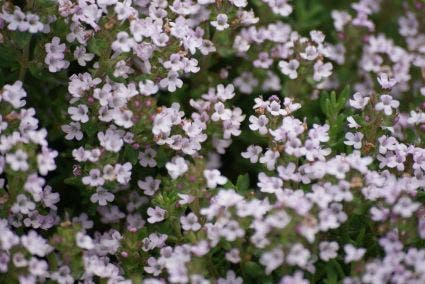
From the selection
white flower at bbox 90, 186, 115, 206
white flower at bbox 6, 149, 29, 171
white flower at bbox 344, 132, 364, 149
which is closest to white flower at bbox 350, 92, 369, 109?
white flower at bbox 344, 132, 364, 149

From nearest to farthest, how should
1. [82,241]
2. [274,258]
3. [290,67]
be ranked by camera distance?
[274,258]
[82,241]
[290,67]

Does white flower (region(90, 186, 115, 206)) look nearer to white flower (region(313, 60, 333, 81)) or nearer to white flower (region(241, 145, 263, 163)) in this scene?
white flower (region(241, 145, 263, 163))

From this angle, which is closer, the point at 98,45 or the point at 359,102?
the point at 98,45

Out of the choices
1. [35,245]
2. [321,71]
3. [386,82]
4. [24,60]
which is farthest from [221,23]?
[35,245]

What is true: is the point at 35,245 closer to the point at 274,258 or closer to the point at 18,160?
the point at 18,160

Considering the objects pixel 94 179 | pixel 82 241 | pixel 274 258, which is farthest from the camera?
pixel 94 179

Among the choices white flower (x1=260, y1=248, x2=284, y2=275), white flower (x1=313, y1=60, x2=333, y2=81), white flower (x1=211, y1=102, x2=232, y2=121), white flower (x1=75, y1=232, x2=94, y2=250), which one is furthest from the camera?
white flower (x1=313, y1=60, x2=333, y2=81)

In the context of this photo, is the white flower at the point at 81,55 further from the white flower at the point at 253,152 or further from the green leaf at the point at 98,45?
the white flower at the point at 253,152

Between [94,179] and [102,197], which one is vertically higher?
[94,179]
